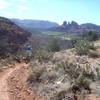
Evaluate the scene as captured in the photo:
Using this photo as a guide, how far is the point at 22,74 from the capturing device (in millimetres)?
14453

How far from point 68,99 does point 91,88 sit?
3.85ft

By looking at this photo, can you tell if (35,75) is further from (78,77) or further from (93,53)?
(93,53)

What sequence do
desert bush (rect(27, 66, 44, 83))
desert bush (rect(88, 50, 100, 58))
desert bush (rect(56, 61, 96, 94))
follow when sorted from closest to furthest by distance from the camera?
desert bush (rect(56, 61, 96, 94))
desert bush (rect(27, 66, 44, 83))
desert bush (rect(88, 50, 100, 58))

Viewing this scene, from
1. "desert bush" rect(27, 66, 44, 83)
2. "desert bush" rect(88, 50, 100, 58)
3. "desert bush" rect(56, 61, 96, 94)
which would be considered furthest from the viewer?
"desert bush" rect(88, 50, 100, 58)

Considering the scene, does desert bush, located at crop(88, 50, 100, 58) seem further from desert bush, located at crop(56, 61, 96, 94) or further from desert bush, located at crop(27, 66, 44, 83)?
desert bush, located at crop(27, 66, 44, 83)

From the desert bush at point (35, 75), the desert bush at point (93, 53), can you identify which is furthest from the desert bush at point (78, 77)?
the desert bush at point (93, 53)

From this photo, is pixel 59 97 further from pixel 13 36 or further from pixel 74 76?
pixel 13 36

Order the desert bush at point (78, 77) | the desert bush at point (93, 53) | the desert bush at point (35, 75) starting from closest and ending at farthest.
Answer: the desert bush at point (78, 77)
the desert bush at point (35, 75)
the desert bush at point (93, 53)

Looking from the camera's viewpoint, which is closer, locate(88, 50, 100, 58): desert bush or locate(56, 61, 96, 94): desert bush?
locate(56, 61, 96, 94): desert bush

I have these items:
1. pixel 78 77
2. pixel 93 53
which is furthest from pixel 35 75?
pixel 93 53

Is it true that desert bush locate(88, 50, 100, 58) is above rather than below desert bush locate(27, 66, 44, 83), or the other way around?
above

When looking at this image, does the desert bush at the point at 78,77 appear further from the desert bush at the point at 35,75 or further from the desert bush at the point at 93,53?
the desert bush at the point at 93,53

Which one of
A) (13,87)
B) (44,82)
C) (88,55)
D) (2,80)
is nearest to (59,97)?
(44,82)

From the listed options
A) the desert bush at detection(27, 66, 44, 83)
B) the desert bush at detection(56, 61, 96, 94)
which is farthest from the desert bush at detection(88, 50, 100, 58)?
the desert bush at detection(27, 66, 44, 83)
